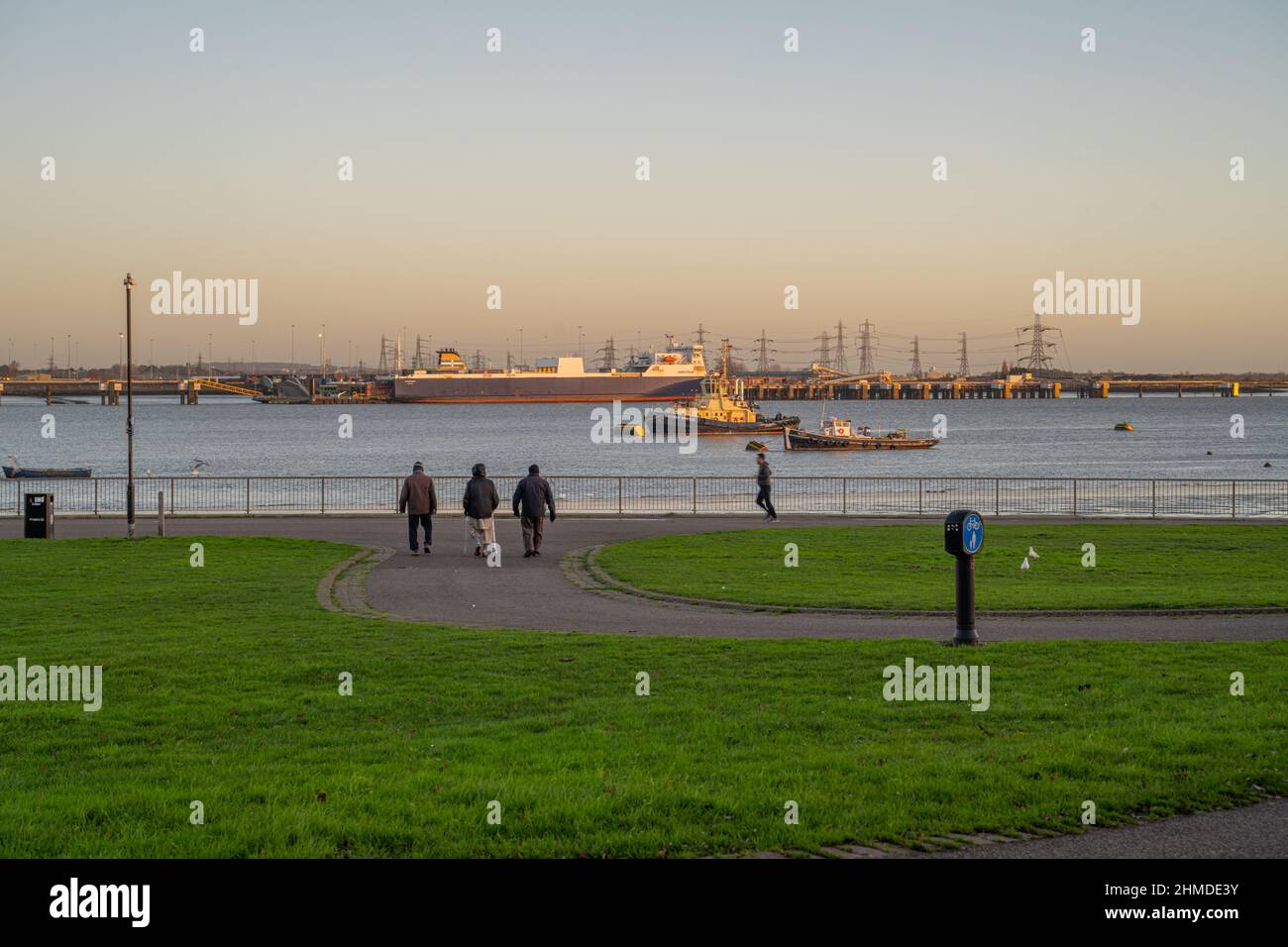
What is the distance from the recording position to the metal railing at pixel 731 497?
36938 millimetres

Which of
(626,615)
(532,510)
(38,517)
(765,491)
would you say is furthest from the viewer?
(765,491)

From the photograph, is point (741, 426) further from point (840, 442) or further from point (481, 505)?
point (481, 505)

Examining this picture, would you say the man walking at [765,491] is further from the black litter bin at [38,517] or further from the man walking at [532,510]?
the black litter bin at [38,517]

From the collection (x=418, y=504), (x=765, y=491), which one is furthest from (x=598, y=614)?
(x=765, y=491)

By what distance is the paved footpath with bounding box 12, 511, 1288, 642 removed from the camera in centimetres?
1490

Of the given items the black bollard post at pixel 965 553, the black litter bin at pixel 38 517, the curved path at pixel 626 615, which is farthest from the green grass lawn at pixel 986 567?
the black litter bin at pixel 38 517

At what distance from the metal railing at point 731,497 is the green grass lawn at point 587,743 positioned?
2025 cm

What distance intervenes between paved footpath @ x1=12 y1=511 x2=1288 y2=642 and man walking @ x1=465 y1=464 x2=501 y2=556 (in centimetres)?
47

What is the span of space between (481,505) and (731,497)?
2764 centimetres

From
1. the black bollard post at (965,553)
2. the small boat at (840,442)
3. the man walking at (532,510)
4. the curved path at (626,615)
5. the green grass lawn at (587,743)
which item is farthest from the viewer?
the small boat at (840,442)

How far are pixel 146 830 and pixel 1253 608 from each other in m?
14.1

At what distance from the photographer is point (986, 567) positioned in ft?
72.6
